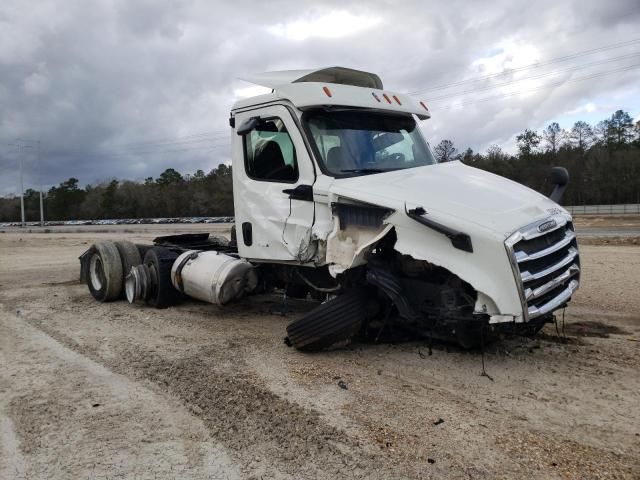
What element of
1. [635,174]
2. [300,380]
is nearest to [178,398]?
[300,380]

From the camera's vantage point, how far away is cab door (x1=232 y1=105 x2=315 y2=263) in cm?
573

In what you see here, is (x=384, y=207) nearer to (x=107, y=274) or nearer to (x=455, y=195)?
(x=455, y=195)

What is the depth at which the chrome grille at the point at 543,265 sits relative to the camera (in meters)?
4.20

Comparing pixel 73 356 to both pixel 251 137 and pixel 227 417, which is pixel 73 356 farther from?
pixel 251 137

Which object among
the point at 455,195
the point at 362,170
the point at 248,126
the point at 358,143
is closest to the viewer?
the point at 455,195

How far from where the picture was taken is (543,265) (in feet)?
14.9

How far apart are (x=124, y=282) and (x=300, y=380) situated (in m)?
5.02

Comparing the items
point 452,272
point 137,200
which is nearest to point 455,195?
point 452,272

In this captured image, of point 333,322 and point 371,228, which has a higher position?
point 371,228

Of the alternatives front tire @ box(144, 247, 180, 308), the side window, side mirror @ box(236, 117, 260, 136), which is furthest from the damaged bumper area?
front tire @ box(144, 247, 180, 308)

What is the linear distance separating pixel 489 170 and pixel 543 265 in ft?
151

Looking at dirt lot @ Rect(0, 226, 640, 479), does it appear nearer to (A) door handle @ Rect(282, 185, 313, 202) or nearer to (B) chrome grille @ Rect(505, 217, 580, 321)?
(B) chrome grille @ Rect(505, 217, 580, 321)

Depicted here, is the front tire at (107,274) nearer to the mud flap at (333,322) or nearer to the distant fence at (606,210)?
the mud flap at (333,322)

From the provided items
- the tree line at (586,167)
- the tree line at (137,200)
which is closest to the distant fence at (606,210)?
the tree line at (586,167)
